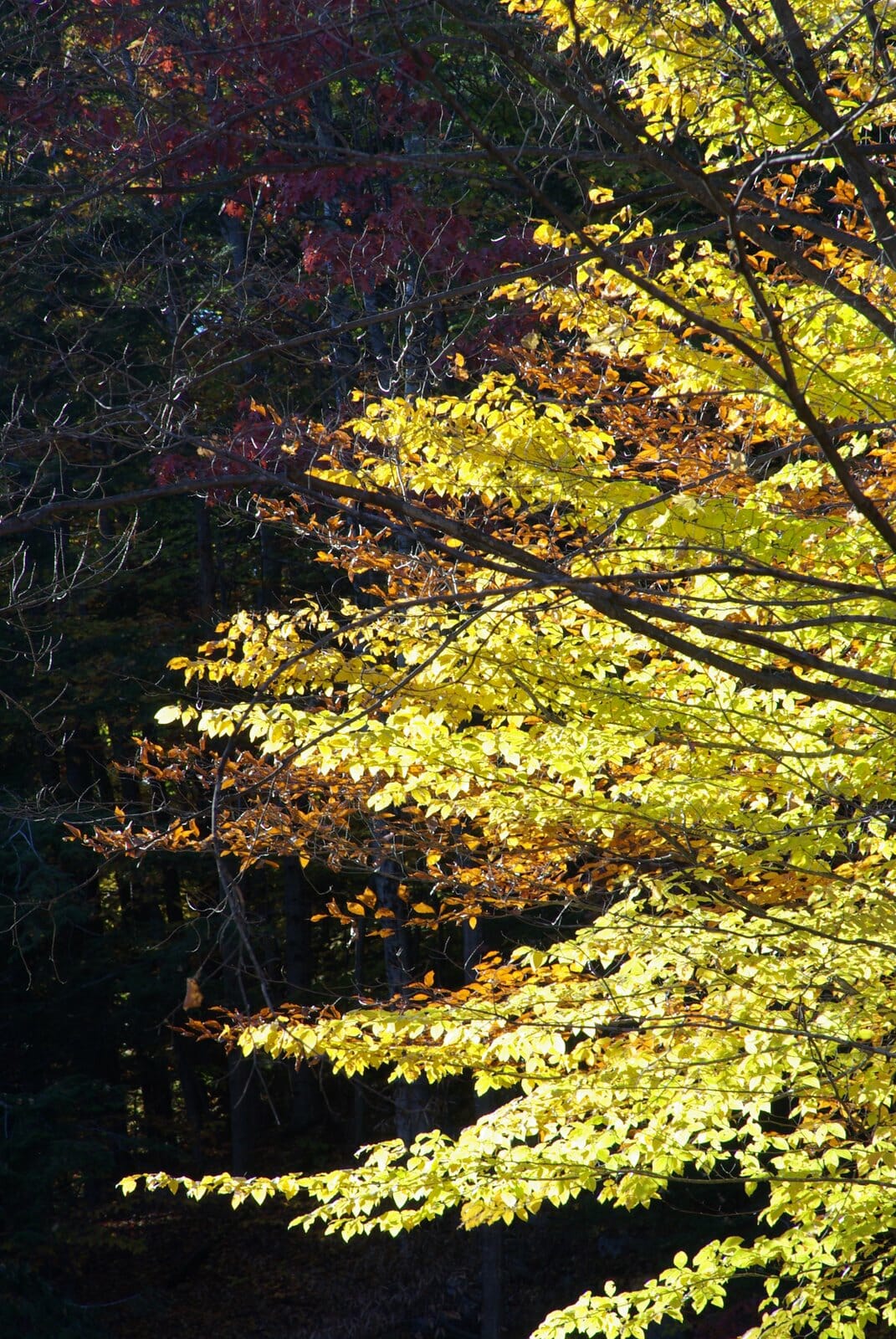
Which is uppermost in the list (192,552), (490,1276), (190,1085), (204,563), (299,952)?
(192,552)

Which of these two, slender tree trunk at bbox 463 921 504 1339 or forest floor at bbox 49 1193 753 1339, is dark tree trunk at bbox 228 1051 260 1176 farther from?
slender tree trunk at bbox 463 921 504 1339

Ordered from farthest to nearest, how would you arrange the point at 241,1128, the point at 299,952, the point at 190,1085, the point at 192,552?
the point at 192,552, the point at 190,1085, the point at 299,952, the point at 241,1128

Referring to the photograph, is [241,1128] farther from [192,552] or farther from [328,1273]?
[192,552]

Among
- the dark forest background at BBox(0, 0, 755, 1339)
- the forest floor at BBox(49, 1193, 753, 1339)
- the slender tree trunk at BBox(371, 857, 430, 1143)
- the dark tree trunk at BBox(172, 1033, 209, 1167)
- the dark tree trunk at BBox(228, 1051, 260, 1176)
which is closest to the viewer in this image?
the dark forest background at BBox(0, 0, 755, 1339)

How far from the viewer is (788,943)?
13.8 feet

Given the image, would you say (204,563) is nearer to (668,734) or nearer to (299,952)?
(299,952)

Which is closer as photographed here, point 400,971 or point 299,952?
point 400,971

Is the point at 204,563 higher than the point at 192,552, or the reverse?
the point at 192,552

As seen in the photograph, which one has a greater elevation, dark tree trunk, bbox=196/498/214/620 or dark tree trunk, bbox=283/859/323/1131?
dark tree trunk, bbox=196/498/214/620

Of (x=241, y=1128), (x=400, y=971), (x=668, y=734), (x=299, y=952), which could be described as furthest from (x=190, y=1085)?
(x=668, y=734)

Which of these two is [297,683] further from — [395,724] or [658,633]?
[658,633]

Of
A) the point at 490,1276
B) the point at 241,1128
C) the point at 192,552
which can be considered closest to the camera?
the point at 490,1276

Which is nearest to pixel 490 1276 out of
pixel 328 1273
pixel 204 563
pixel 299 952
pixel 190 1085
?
pixel 328 1273

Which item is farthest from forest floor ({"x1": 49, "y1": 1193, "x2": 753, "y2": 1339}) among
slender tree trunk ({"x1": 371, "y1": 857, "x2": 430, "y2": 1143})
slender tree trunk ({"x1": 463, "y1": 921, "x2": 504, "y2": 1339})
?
slender tree trunk ({"x1": 371, "y1": 857, "x2": 430, "y2": 1143})
